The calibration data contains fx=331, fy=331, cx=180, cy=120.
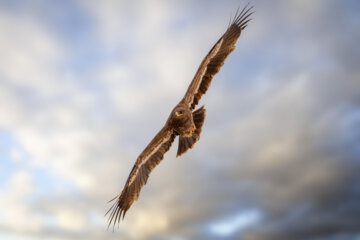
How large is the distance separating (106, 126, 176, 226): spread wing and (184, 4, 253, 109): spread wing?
145cm

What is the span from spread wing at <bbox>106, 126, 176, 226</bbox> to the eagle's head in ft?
2.01

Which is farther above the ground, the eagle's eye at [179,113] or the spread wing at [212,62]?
the spread wing at [212,62]

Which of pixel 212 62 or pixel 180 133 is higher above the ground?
pixel 212 62

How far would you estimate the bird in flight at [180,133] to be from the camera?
32.1 ft

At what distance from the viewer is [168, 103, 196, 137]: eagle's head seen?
369 inches

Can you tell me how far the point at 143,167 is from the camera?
10641 millimetres

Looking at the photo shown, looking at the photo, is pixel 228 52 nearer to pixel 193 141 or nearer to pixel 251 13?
pixel 251 13

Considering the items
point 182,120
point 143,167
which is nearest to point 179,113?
point 182,120

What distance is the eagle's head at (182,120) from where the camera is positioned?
30.7ft

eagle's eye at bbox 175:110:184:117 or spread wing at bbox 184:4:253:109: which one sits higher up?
spread wing at bbox 184:4:253:109

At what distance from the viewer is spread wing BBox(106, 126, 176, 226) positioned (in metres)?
10.4

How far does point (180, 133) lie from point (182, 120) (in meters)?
0.59

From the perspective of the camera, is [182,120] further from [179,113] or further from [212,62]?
[212,62]

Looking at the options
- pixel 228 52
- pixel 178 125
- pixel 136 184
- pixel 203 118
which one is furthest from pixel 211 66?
pixel 136 184
